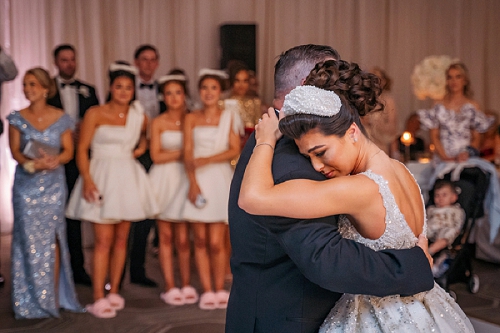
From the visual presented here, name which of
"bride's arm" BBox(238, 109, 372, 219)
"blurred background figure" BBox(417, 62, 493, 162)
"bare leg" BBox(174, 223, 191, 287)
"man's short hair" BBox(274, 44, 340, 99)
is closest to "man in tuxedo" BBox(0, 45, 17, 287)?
"bare leg" BBox(174, 223, 191, 287)

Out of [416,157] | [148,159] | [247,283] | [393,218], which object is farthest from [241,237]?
[416,157]

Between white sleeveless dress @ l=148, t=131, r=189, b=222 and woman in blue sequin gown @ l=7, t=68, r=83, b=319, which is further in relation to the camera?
white sleeveless dress @ l=148, t=131, r=189, b=222

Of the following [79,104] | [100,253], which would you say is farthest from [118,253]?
[79,104]

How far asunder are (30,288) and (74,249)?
78cm

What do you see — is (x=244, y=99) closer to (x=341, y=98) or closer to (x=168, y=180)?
(x=168, y=180)

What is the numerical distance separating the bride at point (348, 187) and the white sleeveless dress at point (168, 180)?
2.98 meters

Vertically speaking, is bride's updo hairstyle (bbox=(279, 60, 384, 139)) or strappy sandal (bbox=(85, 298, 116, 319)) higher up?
bride's updo hairstyle (bbox=(279, 60, 384, 139))

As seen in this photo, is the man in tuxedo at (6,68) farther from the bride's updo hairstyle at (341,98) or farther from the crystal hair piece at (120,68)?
the bride's updo hairstyle at (341,98)

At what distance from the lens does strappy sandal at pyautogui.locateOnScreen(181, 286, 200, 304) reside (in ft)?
15.6

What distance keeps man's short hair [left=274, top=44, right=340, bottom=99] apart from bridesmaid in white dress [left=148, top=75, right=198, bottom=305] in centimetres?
286

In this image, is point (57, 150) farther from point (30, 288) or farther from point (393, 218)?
point (393, 218)

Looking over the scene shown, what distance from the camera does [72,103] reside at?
5.10 meters

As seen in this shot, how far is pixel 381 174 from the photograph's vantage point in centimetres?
172

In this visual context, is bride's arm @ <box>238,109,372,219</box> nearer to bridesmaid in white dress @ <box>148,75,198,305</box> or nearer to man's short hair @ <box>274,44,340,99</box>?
man's short hair @ <box>274,44,340,99</box>
